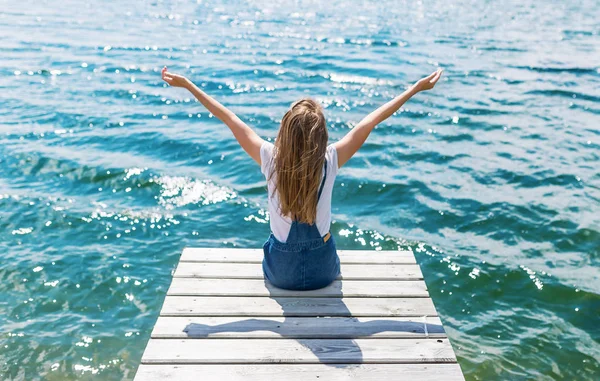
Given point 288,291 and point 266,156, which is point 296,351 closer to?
point 288,291

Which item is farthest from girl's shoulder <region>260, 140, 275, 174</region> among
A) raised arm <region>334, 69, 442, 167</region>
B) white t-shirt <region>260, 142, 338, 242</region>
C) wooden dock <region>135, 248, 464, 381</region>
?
wooden dock <region>135, 248, 464, 381</region>

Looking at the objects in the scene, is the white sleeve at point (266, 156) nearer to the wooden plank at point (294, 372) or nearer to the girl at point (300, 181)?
the girl at point (300, 181)

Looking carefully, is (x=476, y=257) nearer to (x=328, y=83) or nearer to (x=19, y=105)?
(x=328, y=83)

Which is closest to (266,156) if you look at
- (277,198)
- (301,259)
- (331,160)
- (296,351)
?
(277,198)

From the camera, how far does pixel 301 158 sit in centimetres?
450

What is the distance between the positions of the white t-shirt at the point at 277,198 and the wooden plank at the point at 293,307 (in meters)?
0.57

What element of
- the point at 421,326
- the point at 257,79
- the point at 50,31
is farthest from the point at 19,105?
the point at 421,326

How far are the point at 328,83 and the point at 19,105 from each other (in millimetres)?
8705

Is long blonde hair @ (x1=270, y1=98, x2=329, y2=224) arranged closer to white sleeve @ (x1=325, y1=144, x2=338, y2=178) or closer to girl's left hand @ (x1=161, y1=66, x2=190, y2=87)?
white sleeve @ (x1=325, y1=144, x2=338, y2=178)

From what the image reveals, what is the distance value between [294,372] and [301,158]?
1593 mm

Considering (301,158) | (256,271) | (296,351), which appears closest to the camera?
(296,351)

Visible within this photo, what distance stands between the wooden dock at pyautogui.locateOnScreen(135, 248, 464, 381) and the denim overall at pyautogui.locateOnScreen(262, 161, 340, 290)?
10 cm

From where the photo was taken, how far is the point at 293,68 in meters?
19.4

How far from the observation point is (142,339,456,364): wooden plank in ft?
13.7
